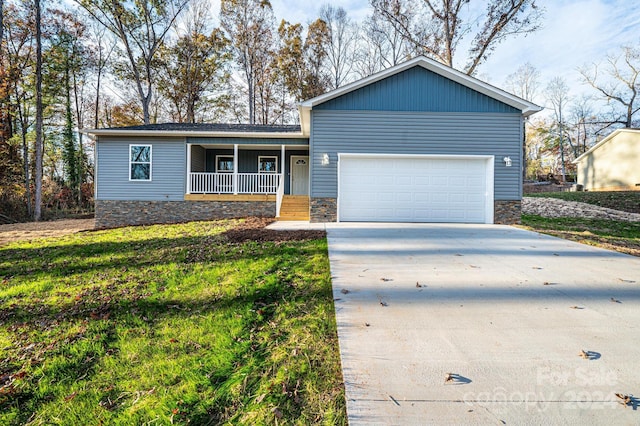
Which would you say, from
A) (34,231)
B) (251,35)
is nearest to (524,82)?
(251,35)

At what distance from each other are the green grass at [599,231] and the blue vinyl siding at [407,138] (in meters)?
1.59

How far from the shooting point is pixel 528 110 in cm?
930

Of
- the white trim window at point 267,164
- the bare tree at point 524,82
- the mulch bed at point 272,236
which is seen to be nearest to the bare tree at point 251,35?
the white trim window at point 267,164

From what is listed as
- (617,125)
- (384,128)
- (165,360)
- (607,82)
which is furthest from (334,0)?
(617,125)

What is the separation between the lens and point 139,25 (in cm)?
1778

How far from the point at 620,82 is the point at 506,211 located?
30359 millimetres

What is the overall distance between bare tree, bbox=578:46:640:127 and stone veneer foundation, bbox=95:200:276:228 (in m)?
34.5

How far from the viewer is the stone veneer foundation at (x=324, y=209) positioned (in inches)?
366

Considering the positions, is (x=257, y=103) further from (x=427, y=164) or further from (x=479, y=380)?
(x=479, y=380)

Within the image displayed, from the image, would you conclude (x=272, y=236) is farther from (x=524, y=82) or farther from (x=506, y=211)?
(x=524, y=82)

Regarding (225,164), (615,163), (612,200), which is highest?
(615,163)

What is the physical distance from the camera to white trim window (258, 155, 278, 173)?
44.4ft

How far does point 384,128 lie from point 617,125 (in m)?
32.6

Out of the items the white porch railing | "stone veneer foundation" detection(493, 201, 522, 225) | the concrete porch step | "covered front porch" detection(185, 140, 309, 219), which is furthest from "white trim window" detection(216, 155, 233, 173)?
"stone veneer foundation" detection(493, 201, 522, 225)
